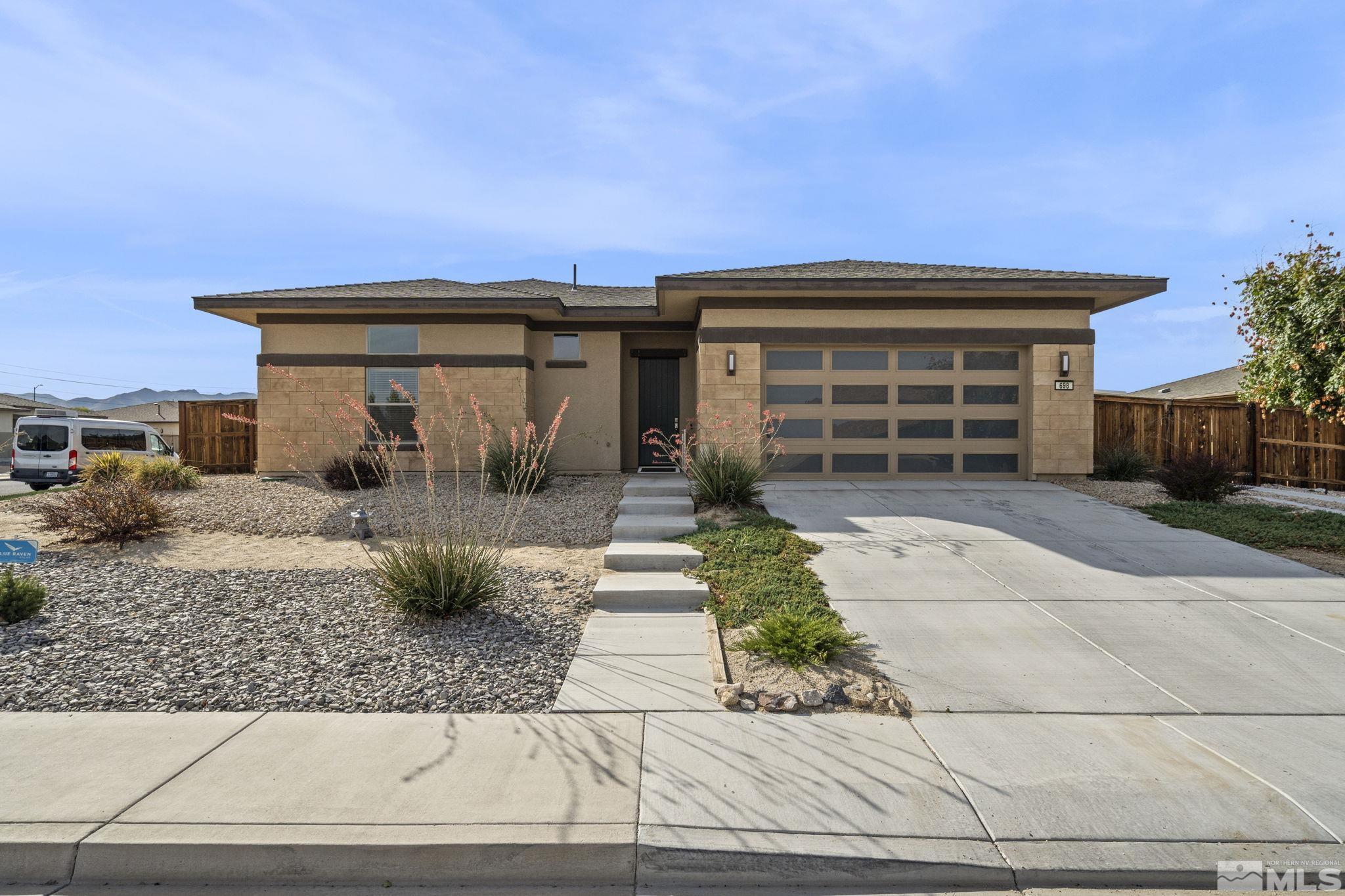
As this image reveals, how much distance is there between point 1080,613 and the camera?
5516mm

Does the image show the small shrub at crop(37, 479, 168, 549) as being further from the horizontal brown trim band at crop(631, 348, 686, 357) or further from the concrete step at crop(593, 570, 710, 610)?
the horizontal brown trim band at crop(631, 348, 686, 357)

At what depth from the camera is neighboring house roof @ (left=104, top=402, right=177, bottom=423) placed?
39300 millimetres

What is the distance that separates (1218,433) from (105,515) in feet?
60.3

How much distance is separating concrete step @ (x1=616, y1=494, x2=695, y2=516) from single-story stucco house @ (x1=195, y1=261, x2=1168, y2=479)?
2670 millimetres

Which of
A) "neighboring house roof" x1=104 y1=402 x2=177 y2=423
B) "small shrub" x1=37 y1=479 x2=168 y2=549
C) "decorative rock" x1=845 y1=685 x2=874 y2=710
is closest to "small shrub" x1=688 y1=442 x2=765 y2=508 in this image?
"decorative rock" x1=845 y1=685 x2=874 y2=710

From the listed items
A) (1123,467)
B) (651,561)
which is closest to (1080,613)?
(651,561)

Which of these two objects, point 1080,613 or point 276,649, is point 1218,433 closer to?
point 1080,613

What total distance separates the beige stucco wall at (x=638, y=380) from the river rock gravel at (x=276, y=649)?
7.98 metres

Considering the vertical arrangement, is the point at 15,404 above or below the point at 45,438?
above

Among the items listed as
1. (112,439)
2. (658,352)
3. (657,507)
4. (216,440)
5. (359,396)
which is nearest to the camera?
(657,507)

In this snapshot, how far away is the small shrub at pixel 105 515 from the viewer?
7.91 metres

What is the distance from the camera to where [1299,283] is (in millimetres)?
9773

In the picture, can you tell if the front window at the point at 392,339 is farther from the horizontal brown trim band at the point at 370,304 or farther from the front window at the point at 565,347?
the front window at the point at 565,347

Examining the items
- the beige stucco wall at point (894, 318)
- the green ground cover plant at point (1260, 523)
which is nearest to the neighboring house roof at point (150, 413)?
the beige stucco wall at point (894, 318)
